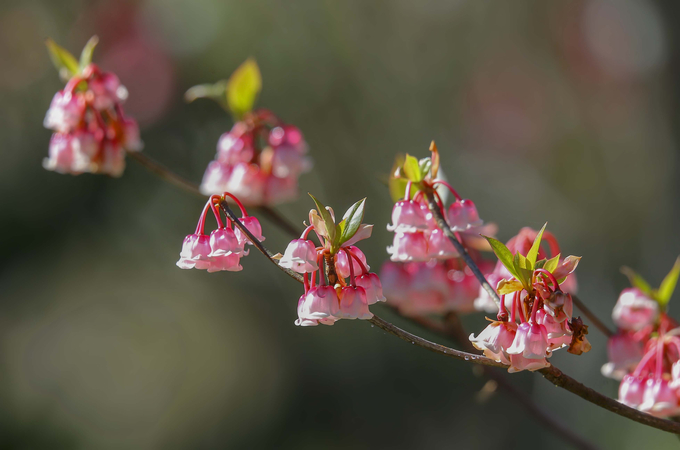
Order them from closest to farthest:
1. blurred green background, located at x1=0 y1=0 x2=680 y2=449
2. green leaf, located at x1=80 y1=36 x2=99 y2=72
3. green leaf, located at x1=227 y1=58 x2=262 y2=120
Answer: green leaf, located at x1=80 y1=36 x2=99 y2=72 < green leaf, located at x1=227 y1=58 x2=262 y2=120 < blurred green background, located at x1=0 y1=0 x2=680 y2=449

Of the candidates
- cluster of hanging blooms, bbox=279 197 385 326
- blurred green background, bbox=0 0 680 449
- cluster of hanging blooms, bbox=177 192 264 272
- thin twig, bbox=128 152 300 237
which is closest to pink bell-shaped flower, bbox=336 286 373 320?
cluster of hanging blooms, bbox=279 197 385 326

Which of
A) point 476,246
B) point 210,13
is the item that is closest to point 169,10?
point 210,13

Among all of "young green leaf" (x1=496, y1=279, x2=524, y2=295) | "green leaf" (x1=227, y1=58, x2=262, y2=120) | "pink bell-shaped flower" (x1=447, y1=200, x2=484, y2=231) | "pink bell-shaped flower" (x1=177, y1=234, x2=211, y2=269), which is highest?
"green leaf" (x1=227, y1=58, x2=262, y2=120)

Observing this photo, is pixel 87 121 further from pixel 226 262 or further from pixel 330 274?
pixel 330 274

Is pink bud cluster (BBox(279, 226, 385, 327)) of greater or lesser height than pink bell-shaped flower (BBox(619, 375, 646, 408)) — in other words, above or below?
above

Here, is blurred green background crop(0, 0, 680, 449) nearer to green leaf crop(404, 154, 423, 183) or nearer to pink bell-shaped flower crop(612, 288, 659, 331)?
pink bell-shaped flower crop(612, 288, 659, 331)

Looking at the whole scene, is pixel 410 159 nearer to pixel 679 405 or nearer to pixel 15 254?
pixel 679 405
